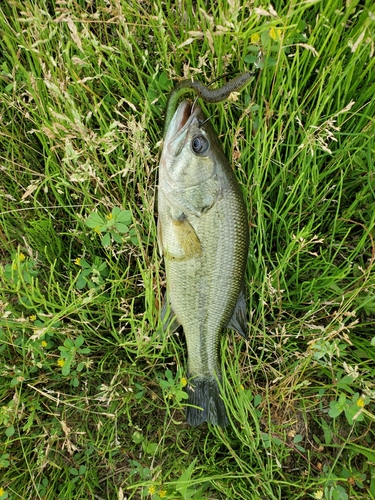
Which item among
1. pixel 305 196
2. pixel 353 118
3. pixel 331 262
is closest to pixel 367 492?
pixel 331 262

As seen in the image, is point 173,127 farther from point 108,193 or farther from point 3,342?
point 3,342

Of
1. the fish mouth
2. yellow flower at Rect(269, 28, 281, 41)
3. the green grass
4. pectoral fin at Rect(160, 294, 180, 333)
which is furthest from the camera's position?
pectoral fin at Rect(160, 294, 180, 333)

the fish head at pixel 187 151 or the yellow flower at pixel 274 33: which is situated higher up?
the yellow flower at pixel 274 33

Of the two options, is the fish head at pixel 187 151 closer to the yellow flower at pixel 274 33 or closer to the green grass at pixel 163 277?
the green grass at pixel 163 277

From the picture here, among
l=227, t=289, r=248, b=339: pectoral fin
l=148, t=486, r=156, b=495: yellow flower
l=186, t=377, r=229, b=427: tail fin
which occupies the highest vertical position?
l=227, t=289, r=248, b=339: pectoral fin

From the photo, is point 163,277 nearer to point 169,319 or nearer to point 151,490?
point 169,319

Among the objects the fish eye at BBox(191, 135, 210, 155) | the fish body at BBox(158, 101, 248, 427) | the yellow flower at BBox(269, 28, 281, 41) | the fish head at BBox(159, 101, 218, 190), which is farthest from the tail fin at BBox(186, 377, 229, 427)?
the yellow flower at BBox(269, 28, 281, 41)

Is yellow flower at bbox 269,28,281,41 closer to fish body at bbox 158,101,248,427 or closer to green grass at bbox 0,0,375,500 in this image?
green grass at bbox 0,0,375,500

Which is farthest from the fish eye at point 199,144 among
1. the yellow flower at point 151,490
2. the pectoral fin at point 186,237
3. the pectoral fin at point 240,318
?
the yellow flower at point 151,490
